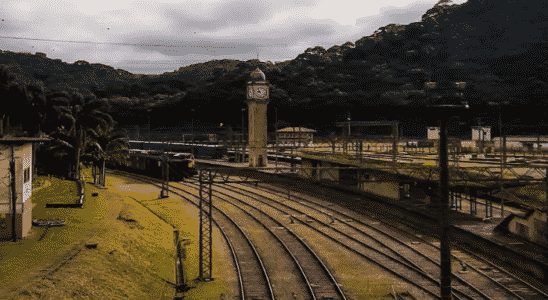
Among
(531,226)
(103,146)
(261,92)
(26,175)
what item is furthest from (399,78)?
(26,175)

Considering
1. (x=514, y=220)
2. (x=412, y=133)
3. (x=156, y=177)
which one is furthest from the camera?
(x=412, y=133)

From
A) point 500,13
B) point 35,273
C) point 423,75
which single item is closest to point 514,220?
point 35,273

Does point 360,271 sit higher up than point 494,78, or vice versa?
point 494,78

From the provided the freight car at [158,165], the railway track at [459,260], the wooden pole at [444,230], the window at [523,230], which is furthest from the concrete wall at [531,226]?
the freight car at [158,165]

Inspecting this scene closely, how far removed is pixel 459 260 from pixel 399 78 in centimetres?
12012

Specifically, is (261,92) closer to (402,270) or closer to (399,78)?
(402,270)

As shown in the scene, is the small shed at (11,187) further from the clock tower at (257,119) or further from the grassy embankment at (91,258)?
the clock tower at (257,119)

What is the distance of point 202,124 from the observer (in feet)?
444

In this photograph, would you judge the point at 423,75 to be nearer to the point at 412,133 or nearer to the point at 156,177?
the point at 412,133

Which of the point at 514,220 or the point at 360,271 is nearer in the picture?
the point at 360,271

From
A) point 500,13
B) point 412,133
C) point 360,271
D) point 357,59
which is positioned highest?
point 500,13

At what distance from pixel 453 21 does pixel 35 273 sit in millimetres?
167034

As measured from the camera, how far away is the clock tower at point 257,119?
4922 cm

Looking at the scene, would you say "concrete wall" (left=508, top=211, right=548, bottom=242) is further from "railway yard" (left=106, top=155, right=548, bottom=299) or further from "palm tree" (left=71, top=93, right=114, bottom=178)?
"palm tree" (left=71, top=93, right=114, bottom=178)
